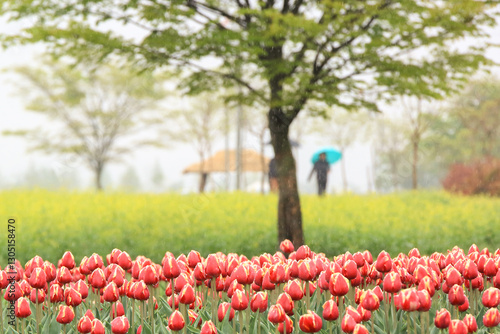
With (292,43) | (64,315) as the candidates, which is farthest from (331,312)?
(292,43)

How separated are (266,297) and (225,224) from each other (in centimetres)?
875

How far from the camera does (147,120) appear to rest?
33781 millimetres

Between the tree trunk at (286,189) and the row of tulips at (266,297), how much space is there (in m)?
4.87

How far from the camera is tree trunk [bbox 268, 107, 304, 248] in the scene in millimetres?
9180

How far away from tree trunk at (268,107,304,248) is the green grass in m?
0.80

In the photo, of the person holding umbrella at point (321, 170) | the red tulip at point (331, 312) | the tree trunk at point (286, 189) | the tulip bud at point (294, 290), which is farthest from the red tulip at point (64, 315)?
the person holding umbrella at point (321, 170)

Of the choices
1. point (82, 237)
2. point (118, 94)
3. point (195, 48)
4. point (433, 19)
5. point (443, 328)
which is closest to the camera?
point (443, 328)

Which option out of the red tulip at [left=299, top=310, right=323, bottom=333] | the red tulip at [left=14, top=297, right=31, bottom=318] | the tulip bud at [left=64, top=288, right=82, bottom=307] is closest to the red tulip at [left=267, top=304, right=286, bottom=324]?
the red tulip at [left=299, top=310, right=323, bottom=333]

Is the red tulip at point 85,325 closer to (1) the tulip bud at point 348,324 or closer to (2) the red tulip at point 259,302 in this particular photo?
(2) the red tulip at point 259,302

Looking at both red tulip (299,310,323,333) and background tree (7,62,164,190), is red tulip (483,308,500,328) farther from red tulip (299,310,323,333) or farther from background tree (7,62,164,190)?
background tree (7,62,164,190)

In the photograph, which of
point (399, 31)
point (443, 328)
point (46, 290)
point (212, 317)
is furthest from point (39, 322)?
point (399, 31)

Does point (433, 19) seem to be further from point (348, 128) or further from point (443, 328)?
point (348, 128)

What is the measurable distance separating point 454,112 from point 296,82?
1136 inches

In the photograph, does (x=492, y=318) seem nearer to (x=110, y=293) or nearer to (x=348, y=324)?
(x=348, y=324)
